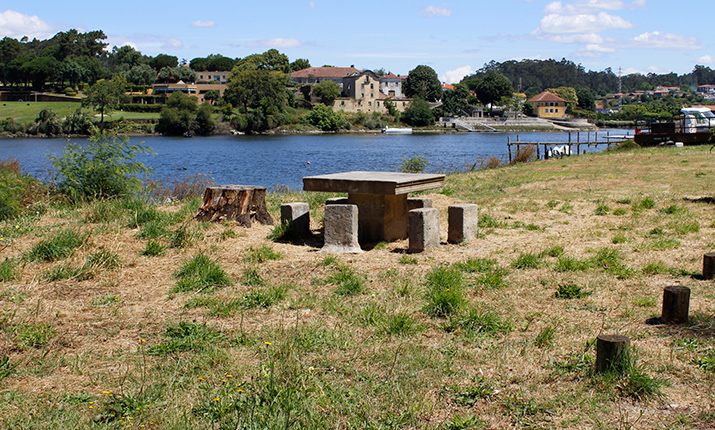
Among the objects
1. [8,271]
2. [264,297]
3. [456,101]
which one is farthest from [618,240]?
[456,101]

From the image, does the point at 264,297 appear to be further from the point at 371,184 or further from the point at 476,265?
the point at 371,184

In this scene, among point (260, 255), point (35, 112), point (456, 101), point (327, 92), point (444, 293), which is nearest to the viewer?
point (444, 293)

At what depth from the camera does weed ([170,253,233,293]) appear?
5.98 meters

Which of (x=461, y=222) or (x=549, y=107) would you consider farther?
(x=549, y=107)

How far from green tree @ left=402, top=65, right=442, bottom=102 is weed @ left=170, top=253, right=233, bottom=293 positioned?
139 meters

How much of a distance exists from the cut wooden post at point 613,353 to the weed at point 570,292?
182 cm

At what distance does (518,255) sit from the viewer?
7406mm

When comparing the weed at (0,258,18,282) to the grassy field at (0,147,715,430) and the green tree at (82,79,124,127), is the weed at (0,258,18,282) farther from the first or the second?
the green tree at (82,79,124,127)

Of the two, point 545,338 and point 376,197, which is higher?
point 376,197

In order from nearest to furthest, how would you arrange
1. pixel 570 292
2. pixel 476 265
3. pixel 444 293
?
pixel 444 293, pixel 570 292, pixel 476 265

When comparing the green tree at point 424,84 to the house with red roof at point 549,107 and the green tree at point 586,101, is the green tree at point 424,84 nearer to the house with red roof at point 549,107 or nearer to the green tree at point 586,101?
the house with red roof at point 549,107

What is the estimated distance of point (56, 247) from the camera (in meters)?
6.79

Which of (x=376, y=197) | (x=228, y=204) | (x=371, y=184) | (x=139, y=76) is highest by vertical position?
(x=139, y=76)

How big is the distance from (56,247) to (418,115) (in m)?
119
